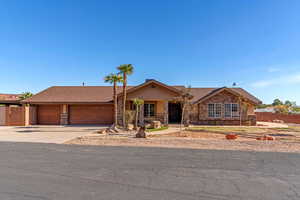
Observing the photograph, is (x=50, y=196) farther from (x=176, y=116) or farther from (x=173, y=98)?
(x=176, y=116)

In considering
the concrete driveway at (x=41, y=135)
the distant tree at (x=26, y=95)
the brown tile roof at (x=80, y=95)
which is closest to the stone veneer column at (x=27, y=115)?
the brown tile roof at (x=80, y=95)

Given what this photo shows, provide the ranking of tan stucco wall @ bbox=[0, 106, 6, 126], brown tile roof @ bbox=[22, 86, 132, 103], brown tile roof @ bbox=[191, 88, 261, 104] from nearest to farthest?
1. tan stucco wall @ bbox=[0, 106, 6, 126]
2. brown tile roof @ bbox=[22, 86, 132, 103]
3. brown tile roof @ bbox=[191, 88, 261, 104]

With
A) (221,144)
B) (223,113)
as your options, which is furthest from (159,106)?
(221,144)

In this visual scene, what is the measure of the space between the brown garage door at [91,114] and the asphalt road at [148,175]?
1349cm

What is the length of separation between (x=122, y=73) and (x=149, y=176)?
12445mm

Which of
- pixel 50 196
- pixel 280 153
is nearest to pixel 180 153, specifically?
pixel 280 153

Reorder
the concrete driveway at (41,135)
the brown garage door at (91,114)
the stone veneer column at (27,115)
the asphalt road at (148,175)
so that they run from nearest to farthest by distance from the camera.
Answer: the asphalt road at (148,175), the concrete driveway at (41,135), the stone veneer column at (27,115), the brown garage door at (91,114)

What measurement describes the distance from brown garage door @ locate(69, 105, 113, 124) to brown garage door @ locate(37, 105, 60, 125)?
1.90 metres

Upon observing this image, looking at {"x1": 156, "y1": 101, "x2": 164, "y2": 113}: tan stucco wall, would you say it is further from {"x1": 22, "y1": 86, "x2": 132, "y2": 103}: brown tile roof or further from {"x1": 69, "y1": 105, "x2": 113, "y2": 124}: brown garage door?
{"x1": 22, "y1": 86, "x2": 132, "y2": 103}: brown tile roof

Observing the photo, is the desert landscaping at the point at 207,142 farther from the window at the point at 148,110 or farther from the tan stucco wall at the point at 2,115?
the tan stucco wall at the point at 2,115

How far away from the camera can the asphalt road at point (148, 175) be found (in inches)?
157

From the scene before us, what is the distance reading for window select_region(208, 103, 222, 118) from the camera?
20.9 meters

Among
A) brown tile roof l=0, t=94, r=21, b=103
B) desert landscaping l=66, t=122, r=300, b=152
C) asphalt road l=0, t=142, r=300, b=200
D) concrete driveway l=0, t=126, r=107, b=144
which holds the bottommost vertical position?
concrete driveway l=0, t=126, r=107, b=144

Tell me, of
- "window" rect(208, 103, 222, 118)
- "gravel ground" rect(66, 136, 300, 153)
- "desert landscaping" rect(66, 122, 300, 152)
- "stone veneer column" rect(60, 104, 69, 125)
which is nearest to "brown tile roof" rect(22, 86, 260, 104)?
"stone veneer column" rect(60, 104, 69, 125)
